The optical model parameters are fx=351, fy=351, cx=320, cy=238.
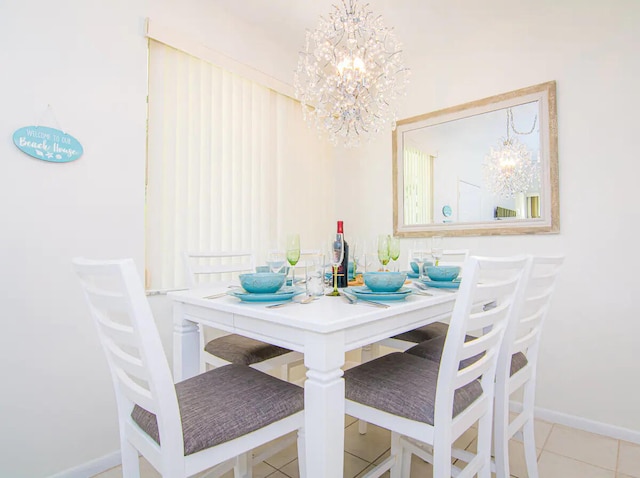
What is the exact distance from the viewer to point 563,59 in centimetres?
216

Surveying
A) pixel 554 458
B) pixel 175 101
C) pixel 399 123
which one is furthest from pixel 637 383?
pixel 175 101

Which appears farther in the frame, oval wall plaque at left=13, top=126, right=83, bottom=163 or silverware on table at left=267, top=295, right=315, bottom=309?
oval wall plaque at left=13, top=126, right=83, bottom=163

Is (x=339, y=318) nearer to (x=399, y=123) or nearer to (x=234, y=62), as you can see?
(x=234, y=62)

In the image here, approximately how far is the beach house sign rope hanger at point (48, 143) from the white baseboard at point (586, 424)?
9.55ft

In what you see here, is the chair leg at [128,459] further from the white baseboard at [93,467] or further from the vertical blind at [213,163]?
the vertical blind at [213,163]

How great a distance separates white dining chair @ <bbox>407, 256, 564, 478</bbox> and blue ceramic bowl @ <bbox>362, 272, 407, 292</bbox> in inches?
17.8

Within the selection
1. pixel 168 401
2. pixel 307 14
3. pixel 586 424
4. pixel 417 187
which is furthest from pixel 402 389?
pixel 307 14

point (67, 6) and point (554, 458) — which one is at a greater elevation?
point (67, 6)

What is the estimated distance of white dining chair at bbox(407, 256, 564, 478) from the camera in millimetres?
1316

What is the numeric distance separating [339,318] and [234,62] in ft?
6.91

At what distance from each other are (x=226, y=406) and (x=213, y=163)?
1710mm

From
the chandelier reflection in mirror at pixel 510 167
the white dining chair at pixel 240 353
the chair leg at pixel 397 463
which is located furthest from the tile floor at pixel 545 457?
the chandelier reflection in mirror at pixel 510 167

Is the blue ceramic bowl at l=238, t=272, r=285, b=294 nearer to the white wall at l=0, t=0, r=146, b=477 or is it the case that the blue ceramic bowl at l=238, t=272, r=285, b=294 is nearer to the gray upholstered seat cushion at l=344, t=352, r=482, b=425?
the gray upholstered seat cushion at l=344, t=352, r=482, b=425

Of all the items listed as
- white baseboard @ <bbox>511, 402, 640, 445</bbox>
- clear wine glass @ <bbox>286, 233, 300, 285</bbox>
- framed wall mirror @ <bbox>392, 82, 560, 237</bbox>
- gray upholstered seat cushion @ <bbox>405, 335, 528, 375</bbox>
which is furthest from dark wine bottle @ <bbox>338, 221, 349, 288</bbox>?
white baseboard @ <bbox>511, 402, 640, 445</bbox>
